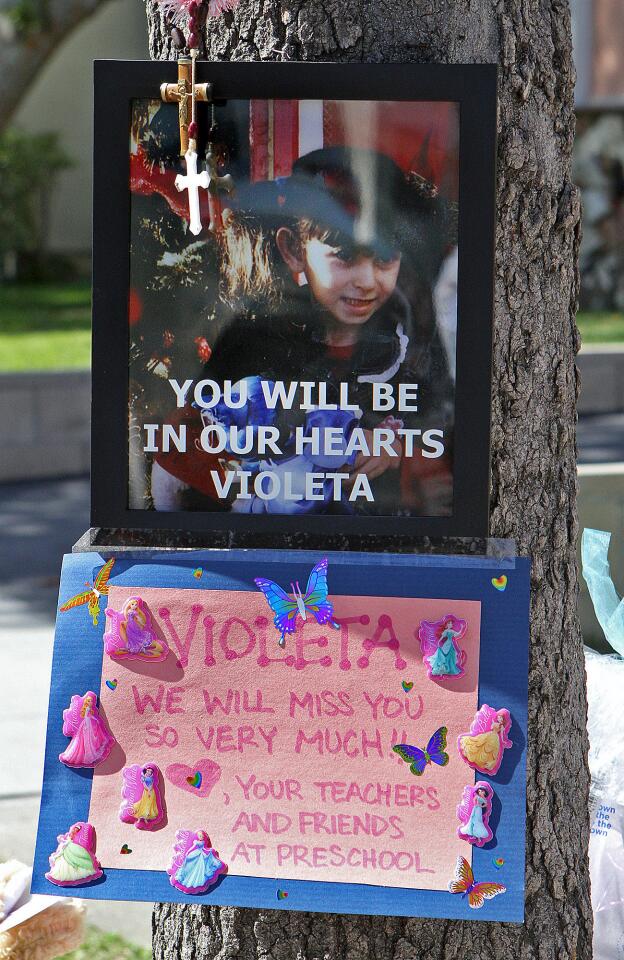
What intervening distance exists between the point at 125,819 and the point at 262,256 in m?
0.84

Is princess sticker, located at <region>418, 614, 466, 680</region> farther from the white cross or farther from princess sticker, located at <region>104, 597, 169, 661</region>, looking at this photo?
the white cross

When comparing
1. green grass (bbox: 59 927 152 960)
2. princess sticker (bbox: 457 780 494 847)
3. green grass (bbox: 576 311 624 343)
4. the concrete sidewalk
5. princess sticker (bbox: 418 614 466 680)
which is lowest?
green grass (bbox: 59 927 152 960)

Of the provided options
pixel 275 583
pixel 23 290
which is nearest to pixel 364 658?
pixel 275 583

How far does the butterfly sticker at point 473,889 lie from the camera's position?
185 centimetres

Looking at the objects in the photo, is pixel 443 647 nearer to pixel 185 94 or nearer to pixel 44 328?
pixel 185 94

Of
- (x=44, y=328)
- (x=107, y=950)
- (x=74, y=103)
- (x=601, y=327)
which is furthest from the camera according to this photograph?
(x=74, y=103)

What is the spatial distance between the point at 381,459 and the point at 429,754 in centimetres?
44

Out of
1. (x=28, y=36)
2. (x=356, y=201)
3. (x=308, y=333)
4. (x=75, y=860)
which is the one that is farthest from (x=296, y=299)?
(x=28, y=36)

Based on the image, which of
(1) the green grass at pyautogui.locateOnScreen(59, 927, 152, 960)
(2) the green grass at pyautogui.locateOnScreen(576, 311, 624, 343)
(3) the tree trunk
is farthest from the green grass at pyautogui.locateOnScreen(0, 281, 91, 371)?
(3) the tree trunk

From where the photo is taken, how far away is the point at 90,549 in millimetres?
1962

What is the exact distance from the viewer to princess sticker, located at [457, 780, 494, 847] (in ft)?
6.12

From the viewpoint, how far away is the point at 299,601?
1.91 m

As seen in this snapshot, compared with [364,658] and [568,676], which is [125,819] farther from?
[568,676]

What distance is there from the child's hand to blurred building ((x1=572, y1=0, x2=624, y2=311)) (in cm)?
1763
